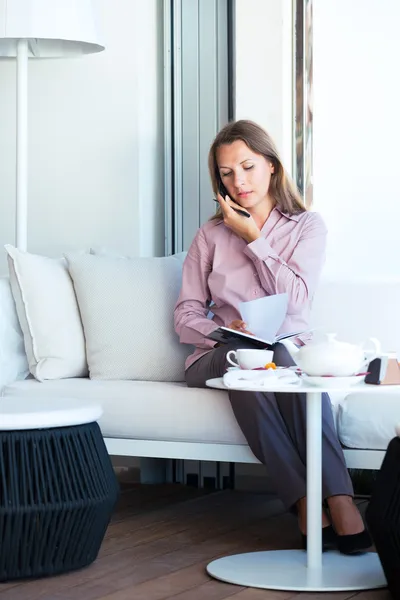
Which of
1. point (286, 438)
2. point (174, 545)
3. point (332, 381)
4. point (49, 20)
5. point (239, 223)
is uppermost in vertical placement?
point (49, 20)

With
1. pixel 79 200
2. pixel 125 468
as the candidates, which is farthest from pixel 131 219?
pixel 125 468

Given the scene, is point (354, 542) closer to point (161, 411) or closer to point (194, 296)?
point (161, 411)

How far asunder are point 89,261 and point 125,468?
1.00 metres

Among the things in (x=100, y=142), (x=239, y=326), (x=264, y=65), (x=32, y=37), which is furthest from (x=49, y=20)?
(x=239, y=326)

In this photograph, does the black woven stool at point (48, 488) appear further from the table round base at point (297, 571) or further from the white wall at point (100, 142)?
the white wall at point (100, 142)

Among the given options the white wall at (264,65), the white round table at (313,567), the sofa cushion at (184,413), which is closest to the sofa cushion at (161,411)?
the sofa cushion at (184,413)

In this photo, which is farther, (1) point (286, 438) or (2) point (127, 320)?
(2) point (127, 320)

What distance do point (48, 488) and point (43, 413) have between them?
0.18m

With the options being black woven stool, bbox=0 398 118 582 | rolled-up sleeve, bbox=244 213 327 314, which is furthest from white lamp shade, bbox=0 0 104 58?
black woven stool, bbox=0 398 118 582

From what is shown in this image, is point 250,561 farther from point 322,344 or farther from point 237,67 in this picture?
point 237,67

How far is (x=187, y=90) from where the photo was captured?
3.78 meters

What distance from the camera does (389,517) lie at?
82.4 inches

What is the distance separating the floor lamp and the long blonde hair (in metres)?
0.71

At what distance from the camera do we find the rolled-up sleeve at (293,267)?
2854mm
